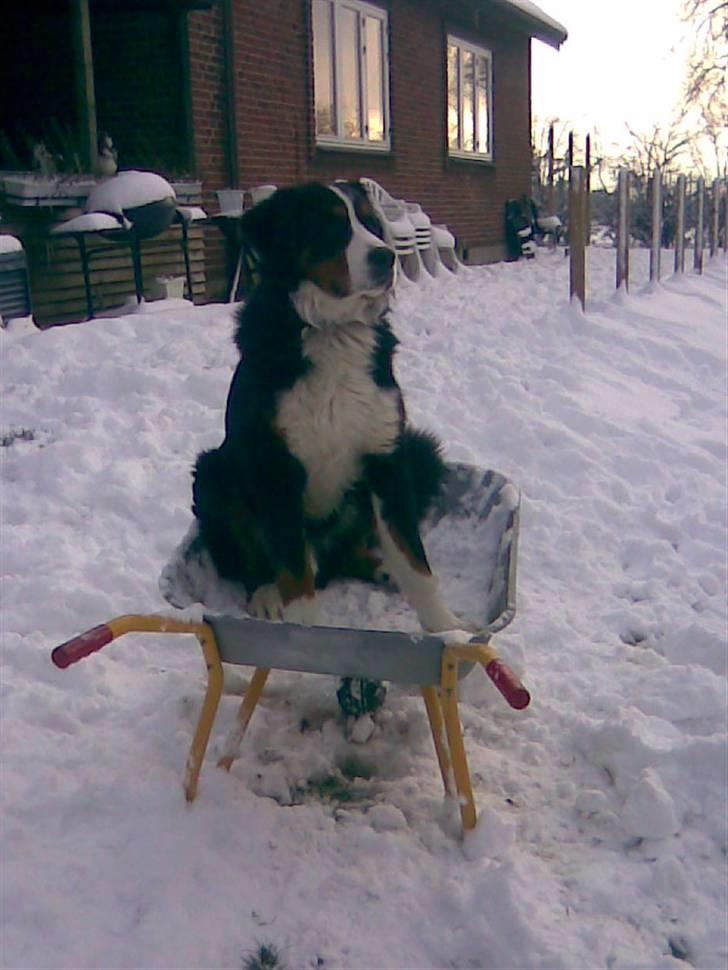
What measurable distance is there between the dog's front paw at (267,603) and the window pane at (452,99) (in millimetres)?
13519

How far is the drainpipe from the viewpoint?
9844 millimetres

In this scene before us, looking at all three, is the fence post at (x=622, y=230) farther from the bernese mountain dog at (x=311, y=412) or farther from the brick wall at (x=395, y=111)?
the bernese mountain dog at (x=311, y=412)

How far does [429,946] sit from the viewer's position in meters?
2.16

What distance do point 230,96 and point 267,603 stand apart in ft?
27.3

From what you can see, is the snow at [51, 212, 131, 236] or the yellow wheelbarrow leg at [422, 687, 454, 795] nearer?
the yellow wheelbarrow leg at [422, 687, 454, 795]

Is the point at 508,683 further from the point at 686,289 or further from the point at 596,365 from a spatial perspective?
the point at 686,289

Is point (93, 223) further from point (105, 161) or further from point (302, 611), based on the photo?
point (302, 611)

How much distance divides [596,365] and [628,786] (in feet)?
16.2

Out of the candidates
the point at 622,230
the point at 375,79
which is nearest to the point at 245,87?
the point at 375,79

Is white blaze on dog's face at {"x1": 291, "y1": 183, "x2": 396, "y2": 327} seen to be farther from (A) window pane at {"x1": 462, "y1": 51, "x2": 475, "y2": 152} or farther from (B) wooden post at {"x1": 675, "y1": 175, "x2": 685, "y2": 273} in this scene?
(A) window pane at {"x1": 462, "y1": 51, "x2": 475, "y2": 152}

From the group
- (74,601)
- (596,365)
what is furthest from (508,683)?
Result: (596,365)

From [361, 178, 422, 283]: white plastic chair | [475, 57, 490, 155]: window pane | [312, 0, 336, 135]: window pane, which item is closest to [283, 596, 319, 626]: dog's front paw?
[361, 178, 422, 283]: white plastic chair

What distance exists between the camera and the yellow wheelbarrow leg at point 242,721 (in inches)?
104

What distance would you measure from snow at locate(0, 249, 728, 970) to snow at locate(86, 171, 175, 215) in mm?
2720
